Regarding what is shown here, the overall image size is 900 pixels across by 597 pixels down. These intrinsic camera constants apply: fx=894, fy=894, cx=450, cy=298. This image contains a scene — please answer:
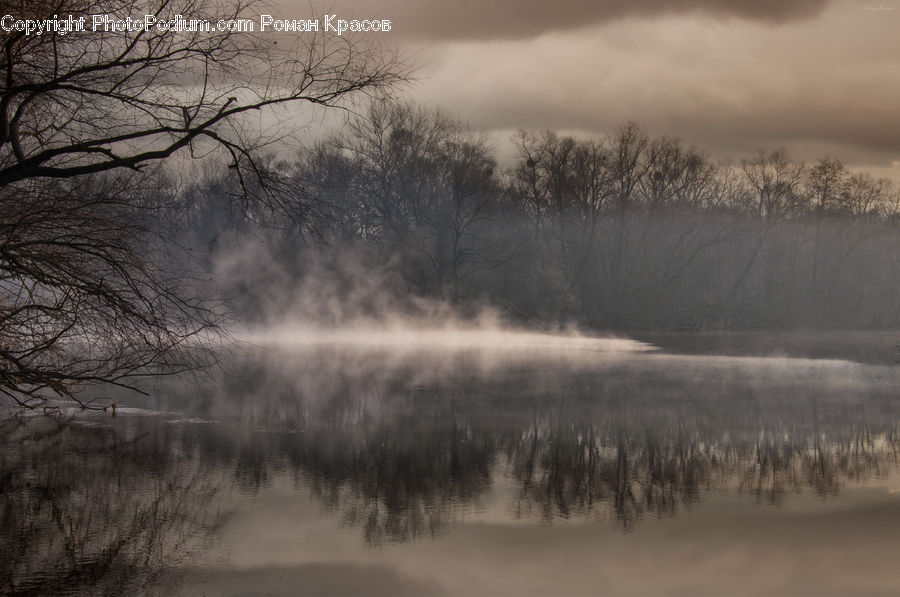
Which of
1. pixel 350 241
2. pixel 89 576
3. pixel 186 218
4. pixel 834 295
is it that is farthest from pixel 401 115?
pixel 89 576

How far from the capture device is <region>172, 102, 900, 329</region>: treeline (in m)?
48.0

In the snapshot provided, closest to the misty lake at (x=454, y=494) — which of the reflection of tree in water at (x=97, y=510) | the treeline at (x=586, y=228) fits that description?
the reflection of tree in water at (x=97, y=510)

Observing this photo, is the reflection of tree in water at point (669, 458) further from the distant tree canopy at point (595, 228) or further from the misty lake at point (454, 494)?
the distant tree canopy at point (595, 228)

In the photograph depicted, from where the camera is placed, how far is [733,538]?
26.2 ft

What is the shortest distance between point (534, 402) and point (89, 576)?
10.9 m

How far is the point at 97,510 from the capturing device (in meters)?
8.17

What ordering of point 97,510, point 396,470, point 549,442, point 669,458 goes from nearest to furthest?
1. point 97,510
2. point 396,470
3. point 669,458
4. point 549,442

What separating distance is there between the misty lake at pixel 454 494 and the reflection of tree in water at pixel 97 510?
0.03 metres

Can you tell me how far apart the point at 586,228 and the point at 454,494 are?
151ft

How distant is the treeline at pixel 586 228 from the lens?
4800cm

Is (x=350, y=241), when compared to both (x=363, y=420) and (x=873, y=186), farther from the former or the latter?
(x=873, y=186)

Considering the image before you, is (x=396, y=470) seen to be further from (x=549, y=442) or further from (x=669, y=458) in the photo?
(x=669, y=458)

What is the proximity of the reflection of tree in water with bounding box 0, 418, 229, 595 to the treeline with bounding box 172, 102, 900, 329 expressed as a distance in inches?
1164

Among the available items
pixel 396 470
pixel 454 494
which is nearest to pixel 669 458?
pixel 454 494
